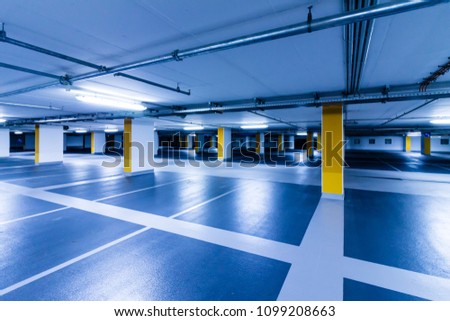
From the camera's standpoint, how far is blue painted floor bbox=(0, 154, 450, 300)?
2471mm

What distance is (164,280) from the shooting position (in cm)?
261

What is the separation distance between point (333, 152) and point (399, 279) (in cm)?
468

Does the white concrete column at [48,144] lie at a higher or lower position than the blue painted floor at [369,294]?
higher

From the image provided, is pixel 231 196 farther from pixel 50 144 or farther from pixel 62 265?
pixel 50 144

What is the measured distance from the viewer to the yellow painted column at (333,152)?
666cm

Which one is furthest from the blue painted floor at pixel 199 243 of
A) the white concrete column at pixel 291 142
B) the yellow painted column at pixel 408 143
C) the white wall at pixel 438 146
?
the white concrete column at pixel 291 142

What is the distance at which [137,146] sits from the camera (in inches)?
433

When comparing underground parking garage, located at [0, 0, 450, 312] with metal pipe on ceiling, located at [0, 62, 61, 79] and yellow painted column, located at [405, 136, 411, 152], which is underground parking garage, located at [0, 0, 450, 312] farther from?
yellow painted column, located at [405, 136, 411, 152]

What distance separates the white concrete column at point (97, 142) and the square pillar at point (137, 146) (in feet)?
60.7

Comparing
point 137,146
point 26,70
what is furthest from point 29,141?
point 26,70

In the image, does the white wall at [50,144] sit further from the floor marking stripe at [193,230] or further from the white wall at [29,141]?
the white wall at [29,141]
